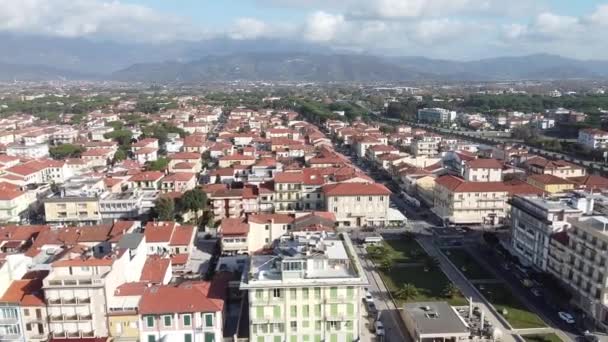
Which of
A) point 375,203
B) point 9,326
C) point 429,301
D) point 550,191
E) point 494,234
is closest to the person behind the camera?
point 9,326

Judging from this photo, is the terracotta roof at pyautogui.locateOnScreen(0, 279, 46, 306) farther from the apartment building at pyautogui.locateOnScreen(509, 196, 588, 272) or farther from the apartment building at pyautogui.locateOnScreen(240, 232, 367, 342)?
the apartment building at pyautogui.locateOnScreen(509, 196, 588, 272)

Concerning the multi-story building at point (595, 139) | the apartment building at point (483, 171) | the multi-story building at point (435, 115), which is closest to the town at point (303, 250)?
the apartment building at point (483, 171)

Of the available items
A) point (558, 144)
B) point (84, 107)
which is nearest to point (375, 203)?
point (558, 144)

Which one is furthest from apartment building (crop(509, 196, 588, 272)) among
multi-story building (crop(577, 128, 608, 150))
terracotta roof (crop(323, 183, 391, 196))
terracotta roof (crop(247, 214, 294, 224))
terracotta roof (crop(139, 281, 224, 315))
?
multi-story building (crop(577, 128, 608, 150))

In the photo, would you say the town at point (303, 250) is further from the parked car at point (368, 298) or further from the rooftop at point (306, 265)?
the parked car at point (368, 298)

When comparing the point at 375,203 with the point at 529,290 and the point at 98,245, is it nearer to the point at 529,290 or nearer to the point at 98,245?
the point at 529,290

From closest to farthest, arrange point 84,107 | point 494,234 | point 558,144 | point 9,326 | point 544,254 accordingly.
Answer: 1. point 9,326
2. point 544,254
3. point 494,234
4. point 558,144
5. point 84,107

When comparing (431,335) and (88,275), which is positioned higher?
(88,275)

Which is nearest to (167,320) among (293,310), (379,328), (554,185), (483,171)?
(293,310)
